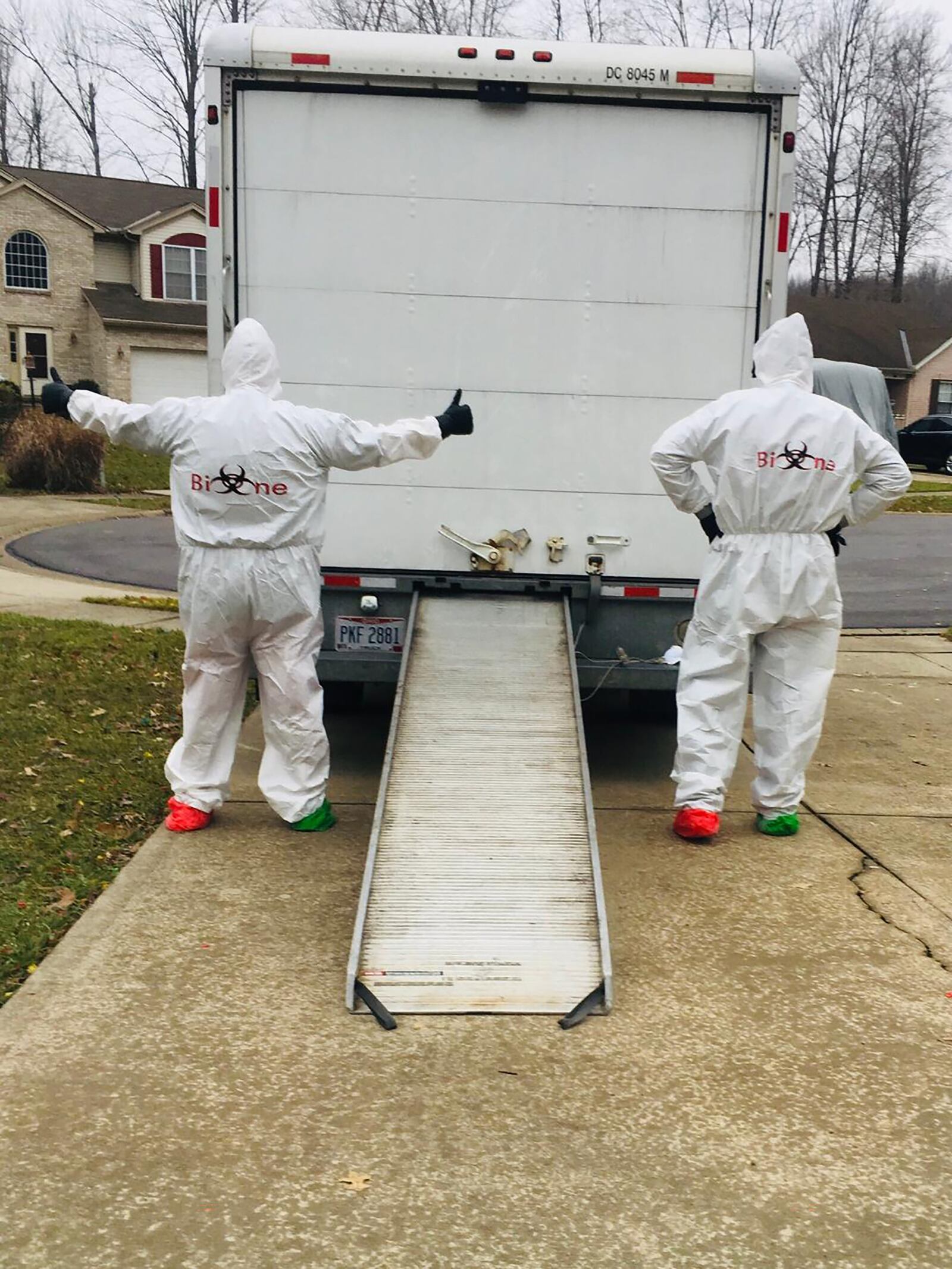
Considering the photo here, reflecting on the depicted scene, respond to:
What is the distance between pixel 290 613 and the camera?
17.4 ft

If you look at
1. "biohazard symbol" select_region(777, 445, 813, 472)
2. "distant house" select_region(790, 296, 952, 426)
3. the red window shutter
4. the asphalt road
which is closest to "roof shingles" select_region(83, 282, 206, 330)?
the red window shutter

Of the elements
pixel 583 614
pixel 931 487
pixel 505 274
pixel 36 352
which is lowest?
pixel 931 487

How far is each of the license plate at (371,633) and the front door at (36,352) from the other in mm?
29097

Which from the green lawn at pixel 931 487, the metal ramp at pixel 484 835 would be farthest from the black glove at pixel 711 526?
the green lawn at pixel 931 487

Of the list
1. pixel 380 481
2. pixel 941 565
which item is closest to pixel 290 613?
pixel 380 481

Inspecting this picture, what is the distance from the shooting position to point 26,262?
33750mm

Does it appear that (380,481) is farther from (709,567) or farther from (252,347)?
(709,567)

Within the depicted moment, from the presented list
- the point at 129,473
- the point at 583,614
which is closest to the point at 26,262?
the point at 129,473

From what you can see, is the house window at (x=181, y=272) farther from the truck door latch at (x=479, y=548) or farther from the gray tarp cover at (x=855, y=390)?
the truck door latch at (x=479, y=548)

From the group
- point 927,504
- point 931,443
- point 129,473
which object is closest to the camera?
point 129,473

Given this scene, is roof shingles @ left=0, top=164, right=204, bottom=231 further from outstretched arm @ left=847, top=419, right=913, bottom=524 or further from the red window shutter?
outstretched arm @ left=847, top=419, right=913, bottom=524

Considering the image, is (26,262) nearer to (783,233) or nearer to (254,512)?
(783,233)

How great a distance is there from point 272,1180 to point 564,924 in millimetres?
1439

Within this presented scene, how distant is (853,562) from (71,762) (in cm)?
1250
